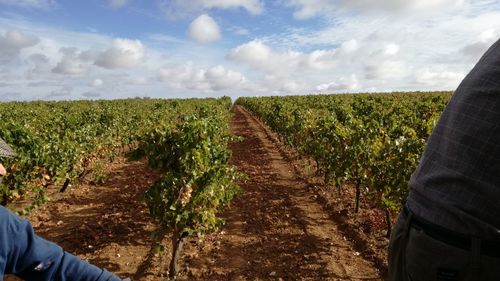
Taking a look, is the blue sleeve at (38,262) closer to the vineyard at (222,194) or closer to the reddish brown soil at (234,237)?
the vineyard at (222,194)

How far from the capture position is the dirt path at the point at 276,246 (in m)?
7.00

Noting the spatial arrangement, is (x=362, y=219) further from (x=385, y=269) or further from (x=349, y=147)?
(x=385, y=269)

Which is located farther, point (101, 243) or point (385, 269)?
point (101, 243)

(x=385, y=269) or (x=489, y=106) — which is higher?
(x=489, y=106)

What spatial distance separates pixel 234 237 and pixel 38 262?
6.89 m

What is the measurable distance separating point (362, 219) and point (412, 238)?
7698 mm

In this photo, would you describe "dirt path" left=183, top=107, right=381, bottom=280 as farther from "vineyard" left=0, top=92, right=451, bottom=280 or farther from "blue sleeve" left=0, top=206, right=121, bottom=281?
"blue sleeve" left=0, top=206, right=121, bottom=281

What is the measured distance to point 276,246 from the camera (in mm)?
8086

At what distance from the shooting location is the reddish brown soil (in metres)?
7.11

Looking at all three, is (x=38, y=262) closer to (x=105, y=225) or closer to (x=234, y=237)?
(x=234, y=237)

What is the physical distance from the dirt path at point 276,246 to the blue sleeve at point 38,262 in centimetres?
521

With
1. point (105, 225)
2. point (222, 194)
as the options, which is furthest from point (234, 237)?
point (105, 225)

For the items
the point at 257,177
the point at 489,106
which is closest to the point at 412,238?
the point at 489,106

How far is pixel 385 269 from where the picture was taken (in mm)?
6984
